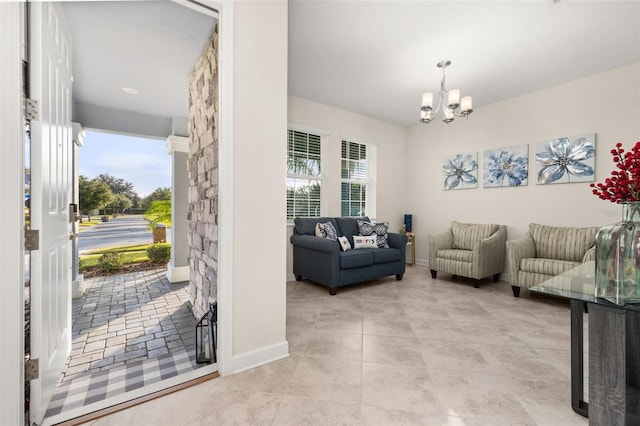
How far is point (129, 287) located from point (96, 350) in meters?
1.87

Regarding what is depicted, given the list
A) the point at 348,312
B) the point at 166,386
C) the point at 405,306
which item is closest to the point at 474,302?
the point at 405,306

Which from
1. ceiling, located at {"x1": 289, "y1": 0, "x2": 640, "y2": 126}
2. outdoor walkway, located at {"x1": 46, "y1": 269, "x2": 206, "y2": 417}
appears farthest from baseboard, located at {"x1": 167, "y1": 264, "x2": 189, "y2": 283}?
ceiling, located at {"x1": 289, "y1": 0, "x2": 640, "y2": 126}

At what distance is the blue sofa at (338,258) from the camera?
333 centimetres

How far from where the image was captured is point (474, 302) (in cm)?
309

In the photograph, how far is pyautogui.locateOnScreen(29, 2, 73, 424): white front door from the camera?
1.26 meters

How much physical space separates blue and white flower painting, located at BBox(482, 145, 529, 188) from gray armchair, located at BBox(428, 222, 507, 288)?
67 centimetres

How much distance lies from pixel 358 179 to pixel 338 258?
2055mm

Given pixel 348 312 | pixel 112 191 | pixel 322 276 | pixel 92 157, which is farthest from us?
pixel 112 191

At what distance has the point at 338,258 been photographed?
10.9ft

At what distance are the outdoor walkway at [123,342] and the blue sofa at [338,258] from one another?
4.86 feet

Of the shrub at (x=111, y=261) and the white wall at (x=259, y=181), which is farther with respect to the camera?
the shrub at (x=111, y=261)

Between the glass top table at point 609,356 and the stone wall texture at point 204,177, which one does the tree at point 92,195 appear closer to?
the stone wall texture at point 204,177

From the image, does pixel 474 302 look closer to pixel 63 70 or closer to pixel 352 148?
pixel 352 148

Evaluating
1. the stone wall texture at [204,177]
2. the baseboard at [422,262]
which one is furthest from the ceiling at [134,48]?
the baseboard at [422,262]
